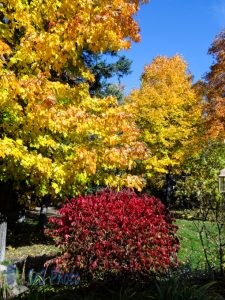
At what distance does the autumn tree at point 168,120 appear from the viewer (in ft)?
71.5

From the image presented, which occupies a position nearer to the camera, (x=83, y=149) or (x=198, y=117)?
(x=83, y=149)

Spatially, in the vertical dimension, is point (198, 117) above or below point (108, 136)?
above

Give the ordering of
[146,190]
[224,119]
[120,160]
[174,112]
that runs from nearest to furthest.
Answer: [120,160], [224,119], [174,112], [146,190]

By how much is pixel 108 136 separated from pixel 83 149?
93 centimetres

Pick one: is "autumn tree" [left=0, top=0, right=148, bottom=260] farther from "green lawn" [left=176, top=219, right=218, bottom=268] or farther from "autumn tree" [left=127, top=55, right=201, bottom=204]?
"autumn tree" [left=127, top=55, right=201, bottom=204]

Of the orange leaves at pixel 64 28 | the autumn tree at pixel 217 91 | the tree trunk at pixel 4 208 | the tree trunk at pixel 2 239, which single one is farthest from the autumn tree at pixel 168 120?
the orange leaves at pixel 64 28

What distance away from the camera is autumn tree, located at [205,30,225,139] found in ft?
58.5

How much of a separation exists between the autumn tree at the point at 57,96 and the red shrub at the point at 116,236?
0.73m

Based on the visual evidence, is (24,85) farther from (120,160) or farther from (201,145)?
(201,145)

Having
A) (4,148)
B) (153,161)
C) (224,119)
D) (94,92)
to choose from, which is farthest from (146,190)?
(4,148)

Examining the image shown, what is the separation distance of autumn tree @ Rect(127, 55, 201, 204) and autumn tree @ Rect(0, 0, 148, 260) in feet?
45.0

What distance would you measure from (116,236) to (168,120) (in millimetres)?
17453

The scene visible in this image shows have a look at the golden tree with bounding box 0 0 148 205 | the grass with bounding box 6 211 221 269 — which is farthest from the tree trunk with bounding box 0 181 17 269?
the golden tree with bounding box 0 0 148 205

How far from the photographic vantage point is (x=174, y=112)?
22516mm
